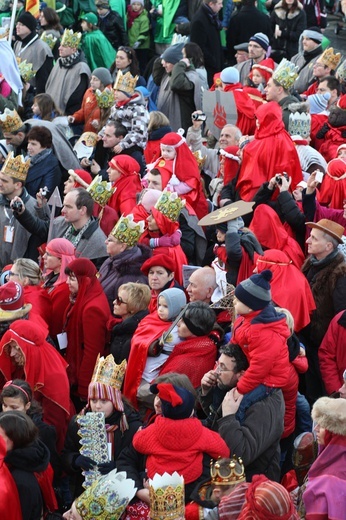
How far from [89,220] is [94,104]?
11.0 ft

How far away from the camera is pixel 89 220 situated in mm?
8844

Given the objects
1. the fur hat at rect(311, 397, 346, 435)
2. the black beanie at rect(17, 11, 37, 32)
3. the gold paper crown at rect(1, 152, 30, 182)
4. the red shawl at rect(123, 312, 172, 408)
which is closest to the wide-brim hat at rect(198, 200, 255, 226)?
the red shawl at rect(123, 312, 172, 408)

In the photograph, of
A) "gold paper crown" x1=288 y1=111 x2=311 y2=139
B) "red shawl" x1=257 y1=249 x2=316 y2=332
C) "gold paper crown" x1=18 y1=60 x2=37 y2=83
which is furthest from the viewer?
"gold paper crown" x1=18 y1=60 x2=37 y2=83

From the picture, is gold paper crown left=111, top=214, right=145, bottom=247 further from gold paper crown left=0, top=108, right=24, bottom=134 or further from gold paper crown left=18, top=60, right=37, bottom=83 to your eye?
gold paper crown left=18, top=60, right=37, bottom=83

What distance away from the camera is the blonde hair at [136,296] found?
757 cm

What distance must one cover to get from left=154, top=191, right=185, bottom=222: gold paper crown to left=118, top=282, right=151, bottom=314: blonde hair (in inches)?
38.3

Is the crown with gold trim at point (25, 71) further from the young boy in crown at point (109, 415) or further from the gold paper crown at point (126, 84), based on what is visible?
the young boy in crown at point (109, 415)

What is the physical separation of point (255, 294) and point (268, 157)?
2927mm

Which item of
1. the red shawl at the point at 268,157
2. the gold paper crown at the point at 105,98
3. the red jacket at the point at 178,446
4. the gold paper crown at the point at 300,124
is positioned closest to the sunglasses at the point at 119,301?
the red jacket at the point at 178,446

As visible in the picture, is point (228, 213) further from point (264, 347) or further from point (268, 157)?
point (264, 347)

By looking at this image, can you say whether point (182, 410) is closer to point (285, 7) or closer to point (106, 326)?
point (106, 326)

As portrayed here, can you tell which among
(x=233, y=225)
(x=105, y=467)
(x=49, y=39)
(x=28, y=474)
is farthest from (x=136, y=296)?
(x=49, y=39)

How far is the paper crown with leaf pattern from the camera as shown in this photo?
5.54 meters

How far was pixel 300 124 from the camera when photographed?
395 inches
